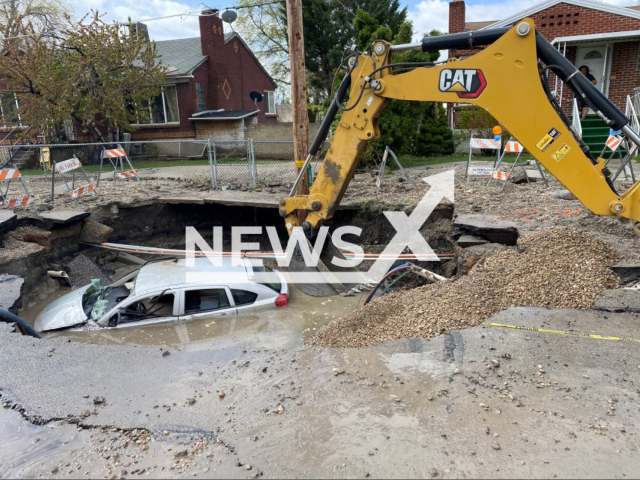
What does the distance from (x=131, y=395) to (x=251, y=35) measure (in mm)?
41452

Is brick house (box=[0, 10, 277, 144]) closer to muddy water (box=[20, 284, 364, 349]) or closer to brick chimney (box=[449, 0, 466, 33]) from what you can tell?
brick chimney (box=[449, 0, 466, 33])

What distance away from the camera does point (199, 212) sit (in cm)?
1300

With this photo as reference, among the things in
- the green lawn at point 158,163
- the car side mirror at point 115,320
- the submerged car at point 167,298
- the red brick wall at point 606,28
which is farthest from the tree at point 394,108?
the car side mirror at point 115,320

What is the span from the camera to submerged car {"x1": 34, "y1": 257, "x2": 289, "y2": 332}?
22.6 ft

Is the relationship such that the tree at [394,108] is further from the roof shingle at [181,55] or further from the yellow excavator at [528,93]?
the roof shingle at [181,55]

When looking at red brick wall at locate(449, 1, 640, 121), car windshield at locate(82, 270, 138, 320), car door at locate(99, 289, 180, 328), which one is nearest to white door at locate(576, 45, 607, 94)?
red brick wall at locate(449, 1, 640, 121)

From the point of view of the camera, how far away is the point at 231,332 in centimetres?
702

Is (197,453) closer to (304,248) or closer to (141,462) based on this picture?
(141,462)

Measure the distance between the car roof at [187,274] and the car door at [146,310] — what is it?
0.14 meters

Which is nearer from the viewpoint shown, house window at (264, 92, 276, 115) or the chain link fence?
the chain link fence

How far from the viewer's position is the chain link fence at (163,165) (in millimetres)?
13984

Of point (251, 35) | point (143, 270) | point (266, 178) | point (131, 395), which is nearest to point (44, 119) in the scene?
point (266, 178)

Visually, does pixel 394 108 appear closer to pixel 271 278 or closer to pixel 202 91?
pixel 271 278

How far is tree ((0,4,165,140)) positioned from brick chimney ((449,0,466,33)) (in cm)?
1316
